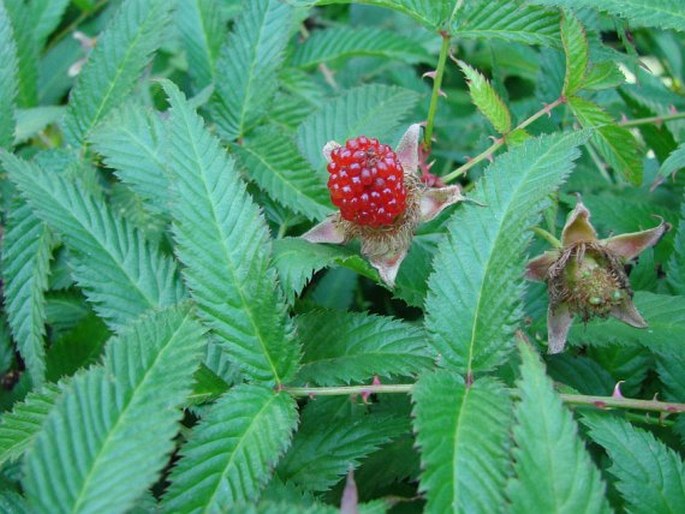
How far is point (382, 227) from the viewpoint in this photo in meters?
1.01

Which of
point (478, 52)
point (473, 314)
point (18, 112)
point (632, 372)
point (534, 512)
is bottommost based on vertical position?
point (632, 372)

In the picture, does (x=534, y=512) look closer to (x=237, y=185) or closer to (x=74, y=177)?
(x=237, y=185)

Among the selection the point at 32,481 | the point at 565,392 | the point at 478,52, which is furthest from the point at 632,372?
the point at 478,52

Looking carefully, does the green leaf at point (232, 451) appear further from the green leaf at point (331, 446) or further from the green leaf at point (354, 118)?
the green leaf at point (354, 118)

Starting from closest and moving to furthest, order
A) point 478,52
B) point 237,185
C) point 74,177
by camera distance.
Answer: point 237,185 < point 74,177 < point 478,52

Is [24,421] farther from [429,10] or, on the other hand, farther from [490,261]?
[429,10]

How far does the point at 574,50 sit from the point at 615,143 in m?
0.15

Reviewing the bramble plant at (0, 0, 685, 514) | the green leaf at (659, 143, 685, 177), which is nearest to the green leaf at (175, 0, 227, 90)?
the bramble plant at (0, 0, 685, 514)

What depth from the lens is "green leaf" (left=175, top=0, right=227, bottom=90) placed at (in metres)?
1.37

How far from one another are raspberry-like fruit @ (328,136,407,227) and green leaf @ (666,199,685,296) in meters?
0.43

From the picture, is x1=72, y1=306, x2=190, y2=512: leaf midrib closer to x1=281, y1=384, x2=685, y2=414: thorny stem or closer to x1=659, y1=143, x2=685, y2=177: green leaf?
x1=281, y1=384, x2=685, y2=414: thorny stem

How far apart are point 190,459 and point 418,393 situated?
25 centimetres

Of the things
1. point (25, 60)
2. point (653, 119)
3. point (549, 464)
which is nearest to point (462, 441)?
point (549, 464)

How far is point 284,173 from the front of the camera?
1.14 meters
